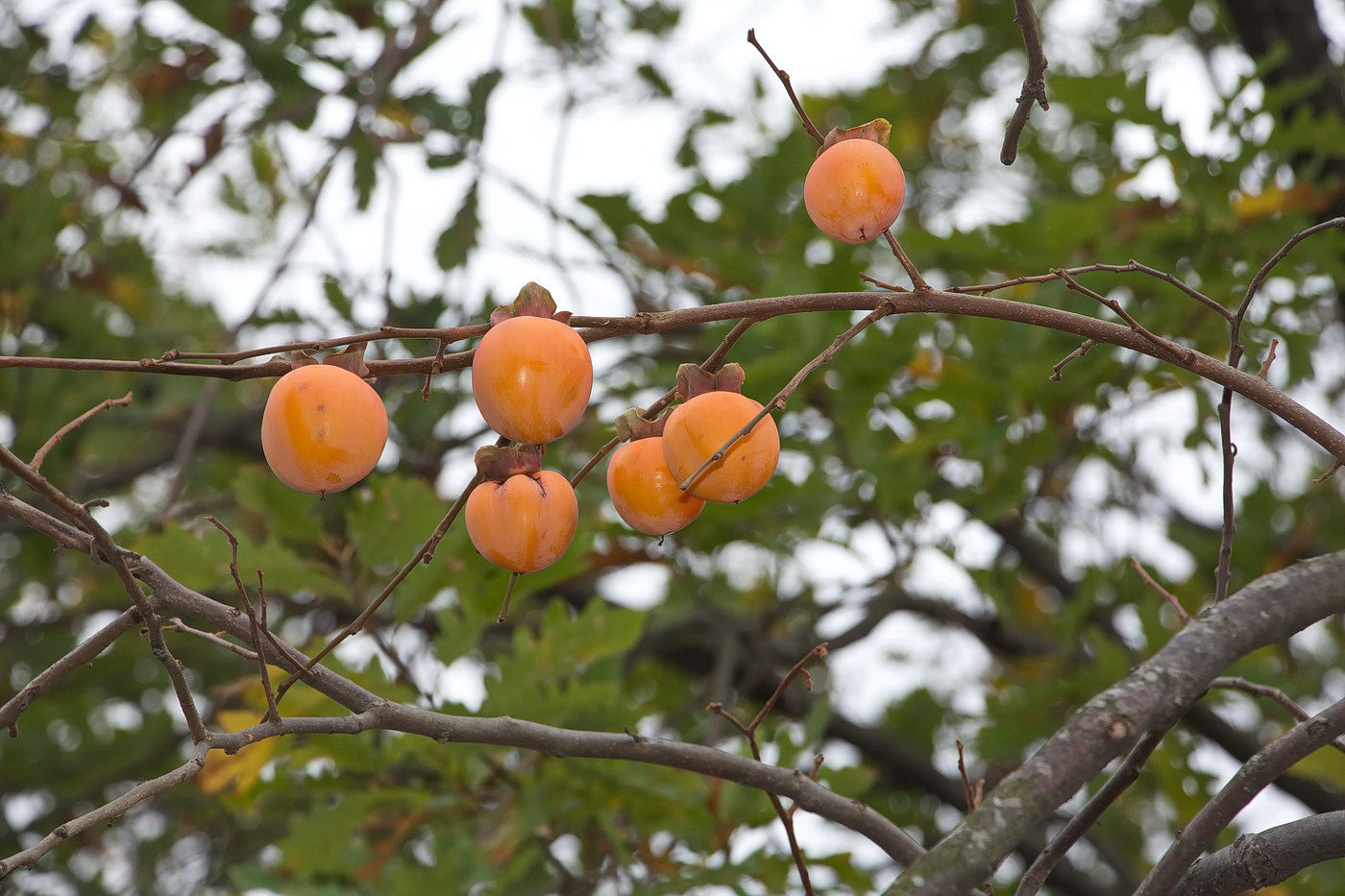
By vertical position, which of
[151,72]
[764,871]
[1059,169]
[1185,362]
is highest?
[1059,169]

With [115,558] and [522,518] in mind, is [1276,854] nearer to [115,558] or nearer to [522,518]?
[522,518]

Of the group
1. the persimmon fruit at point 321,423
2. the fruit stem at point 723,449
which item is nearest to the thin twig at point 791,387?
the fruit stem at point 723,449

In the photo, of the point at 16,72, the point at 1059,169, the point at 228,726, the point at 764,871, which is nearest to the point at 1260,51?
the point at 1059,169

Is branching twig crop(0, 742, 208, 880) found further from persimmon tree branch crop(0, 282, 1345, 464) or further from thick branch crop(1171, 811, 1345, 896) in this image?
thick branch crop(1171, 811, 1345, 896)

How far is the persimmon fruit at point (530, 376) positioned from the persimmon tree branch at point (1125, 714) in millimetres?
545

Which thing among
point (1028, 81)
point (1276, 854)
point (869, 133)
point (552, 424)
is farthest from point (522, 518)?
point (1276, 854)

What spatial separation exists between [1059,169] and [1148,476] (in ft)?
4.11

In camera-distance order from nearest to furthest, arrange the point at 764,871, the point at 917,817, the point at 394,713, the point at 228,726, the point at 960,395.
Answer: the point at 394,713
the point at 228,726
the point at 764,871
the point at 960,395
the point at 917,817

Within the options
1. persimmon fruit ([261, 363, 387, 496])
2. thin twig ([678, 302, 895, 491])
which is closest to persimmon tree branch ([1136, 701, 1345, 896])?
thin twig ([678, 302, 895, 491])

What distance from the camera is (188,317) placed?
5273mm

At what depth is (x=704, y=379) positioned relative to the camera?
1332mm

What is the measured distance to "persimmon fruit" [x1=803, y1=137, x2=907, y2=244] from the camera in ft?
4.13

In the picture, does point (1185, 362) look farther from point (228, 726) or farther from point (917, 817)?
point (917, 817)

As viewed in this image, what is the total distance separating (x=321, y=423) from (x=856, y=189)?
0.61m
